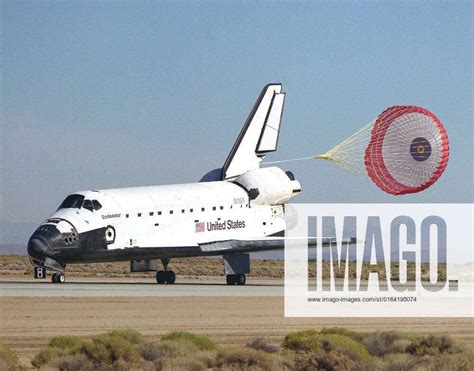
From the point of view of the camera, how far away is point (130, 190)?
46.3 meters

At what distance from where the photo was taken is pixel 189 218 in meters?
47.9

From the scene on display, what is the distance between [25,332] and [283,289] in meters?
19.3

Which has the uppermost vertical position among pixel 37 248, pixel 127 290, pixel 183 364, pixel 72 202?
pixel 72 202

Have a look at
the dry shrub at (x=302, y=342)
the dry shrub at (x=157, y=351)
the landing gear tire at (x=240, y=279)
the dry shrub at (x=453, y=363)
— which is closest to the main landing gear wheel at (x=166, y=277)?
the landing gear tire at (x=240, y=279)

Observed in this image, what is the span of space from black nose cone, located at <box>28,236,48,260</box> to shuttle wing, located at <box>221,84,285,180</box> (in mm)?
11401

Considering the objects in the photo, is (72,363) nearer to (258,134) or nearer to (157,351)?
(157,351)

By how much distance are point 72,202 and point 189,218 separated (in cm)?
516

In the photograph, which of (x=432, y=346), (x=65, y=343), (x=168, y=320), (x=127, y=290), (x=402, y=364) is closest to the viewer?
(x=402, y=364)

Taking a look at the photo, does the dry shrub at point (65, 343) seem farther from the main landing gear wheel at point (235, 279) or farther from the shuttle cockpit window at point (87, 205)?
the main landing gear wheel at point (235, 279)

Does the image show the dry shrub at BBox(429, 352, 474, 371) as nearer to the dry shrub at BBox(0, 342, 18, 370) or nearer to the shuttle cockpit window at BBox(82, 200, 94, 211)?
the dry shrub at BBox(0, 342, 18, 370)

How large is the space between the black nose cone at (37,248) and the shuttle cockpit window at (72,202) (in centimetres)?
195

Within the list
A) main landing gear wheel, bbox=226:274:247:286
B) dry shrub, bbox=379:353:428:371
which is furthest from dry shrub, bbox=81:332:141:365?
main landing gear wheel, bbox=226:274:247:286

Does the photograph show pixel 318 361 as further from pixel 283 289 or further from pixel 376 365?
pixel 283 289

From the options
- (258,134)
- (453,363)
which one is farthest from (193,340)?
(258,134)
